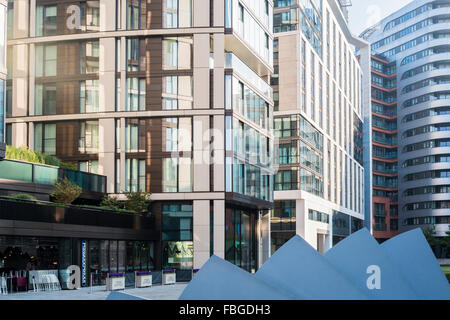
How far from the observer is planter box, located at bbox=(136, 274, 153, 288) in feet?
133

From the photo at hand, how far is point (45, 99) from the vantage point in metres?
54.8

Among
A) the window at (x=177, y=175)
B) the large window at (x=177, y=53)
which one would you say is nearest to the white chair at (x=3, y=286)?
the window at (x=177, y=175)

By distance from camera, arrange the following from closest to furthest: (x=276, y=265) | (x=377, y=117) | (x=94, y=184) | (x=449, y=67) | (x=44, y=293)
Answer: (x=276, y=265) < (x=44, y=293) < (x=94, y=184) < (x=449, y=67) < (x=377, y=117)

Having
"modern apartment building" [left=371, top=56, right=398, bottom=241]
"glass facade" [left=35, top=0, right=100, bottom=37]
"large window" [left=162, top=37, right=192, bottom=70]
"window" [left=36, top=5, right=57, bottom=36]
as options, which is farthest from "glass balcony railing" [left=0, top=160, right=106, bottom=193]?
"modern apartment building" [left=371, top=56, right=398, bottom=241]

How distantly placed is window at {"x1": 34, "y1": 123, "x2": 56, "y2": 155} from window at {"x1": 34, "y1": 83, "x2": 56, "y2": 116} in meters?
1.06

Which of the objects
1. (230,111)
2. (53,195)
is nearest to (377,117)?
(230,111)

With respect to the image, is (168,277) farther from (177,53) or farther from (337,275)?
(337,275)

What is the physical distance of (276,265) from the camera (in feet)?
29.4

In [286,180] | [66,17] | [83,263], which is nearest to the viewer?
[83,263]

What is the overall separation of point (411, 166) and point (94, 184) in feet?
363

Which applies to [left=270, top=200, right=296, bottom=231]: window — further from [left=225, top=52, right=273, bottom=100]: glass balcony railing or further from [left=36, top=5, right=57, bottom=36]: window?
[left=36, top=5, right=57, bottom=36]: window

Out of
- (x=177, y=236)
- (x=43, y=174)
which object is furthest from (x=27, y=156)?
(x=177, y=236)

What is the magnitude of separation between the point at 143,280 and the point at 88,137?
17.1 metres

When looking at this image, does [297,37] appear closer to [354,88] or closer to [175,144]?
[175,144]
